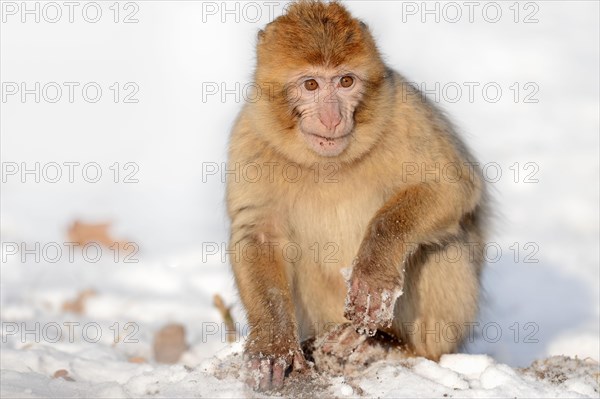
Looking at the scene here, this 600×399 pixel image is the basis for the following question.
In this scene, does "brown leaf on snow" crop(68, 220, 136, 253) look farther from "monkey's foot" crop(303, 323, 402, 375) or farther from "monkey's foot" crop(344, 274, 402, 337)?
"monkey's foot" crop(344, 274, 402, 337)

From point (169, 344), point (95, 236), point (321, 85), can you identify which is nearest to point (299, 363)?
point (321, 85)

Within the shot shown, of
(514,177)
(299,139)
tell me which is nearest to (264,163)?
(299,139)

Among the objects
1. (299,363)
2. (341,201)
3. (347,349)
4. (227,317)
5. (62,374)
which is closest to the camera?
(299,363)

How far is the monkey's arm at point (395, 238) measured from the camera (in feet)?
16.5

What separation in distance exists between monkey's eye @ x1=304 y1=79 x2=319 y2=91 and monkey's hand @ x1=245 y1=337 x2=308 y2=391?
119 centimetres

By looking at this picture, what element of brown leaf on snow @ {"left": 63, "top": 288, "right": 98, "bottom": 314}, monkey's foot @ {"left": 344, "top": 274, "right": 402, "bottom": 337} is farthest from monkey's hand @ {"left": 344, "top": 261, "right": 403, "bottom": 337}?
brown leaf on snow @ {"left": 63, "top": 288, "right": 98, "bottom": 314}

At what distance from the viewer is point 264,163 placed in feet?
18.5

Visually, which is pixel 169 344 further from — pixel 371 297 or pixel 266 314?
pixel 371 297

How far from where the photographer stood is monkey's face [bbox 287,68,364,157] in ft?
17.0

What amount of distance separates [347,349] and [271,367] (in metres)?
0.62

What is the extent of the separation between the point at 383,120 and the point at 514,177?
4.48m

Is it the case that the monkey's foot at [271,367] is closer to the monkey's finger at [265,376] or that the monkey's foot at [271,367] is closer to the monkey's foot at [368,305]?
the monkey's finger at [265,376]

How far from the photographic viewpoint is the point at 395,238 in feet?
17.2

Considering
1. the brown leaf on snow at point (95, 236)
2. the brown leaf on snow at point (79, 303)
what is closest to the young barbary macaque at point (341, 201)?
the brown leaf on snow at point (79, 303)
